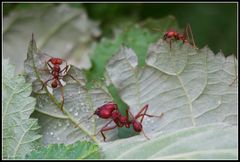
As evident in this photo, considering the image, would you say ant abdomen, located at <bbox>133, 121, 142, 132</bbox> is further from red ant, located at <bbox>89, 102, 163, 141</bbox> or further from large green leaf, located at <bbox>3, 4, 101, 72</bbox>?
large green leaf, located at <bbox>3, 4, 101, 72</bbox>

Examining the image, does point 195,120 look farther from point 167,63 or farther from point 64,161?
point 64,161

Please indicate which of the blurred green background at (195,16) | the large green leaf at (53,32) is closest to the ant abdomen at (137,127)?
the large green leaf at (53,32)

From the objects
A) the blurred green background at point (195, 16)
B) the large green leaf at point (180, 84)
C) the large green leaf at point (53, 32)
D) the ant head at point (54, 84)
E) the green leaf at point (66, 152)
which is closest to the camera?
the green leaf at point (66, 152)

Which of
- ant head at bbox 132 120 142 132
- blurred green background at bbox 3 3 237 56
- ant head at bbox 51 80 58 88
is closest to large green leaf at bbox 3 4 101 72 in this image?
blurred green background at bbox 3 3 237 56

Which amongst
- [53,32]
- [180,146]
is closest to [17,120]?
[180,146]

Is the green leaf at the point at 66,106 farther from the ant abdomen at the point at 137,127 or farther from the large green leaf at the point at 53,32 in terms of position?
the large green leaf at the point at 53,32

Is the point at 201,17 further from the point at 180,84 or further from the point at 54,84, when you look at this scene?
the point at 54,84

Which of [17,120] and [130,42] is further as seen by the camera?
[130,42]
